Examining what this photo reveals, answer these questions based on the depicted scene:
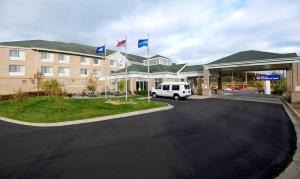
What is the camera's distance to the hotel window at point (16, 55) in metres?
33.3

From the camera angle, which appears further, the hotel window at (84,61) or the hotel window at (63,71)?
the hotel window at (84,61)

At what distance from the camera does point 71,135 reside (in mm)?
8844

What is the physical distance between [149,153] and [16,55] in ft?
120

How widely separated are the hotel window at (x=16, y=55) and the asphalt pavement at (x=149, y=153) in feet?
97.0

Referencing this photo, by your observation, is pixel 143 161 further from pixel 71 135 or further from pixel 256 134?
pixel 256 134

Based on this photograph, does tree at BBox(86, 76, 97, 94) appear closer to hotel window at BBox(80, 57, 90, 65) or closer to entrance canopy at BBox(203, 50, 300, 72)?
hotel window at BBox(80, 57, 90, 65)

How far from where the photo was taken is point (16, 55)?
33844 mm

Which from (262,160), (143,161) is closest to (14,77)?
(143,161)

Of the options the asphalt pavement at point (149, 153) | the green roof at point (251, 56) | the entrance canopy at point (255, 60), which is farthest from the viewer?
the green roof at point (251, 56)

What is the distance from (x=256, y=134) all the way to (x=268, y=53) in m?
24.8

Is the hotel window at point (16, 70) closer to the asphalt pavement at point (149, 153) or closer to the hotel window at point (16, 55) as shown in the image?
the hotel window at point (16, 55)

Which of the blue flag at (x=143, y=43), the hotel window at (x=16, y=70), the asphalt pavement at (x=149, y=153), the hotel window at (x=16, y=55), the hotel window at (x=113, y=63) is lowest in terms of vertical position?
the asphalt pavement at (x=149, y=153)

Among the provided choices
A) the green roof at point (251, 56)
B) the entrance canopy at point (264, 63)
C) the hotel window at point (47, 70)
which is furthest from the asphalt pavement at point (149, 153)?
the hotel window at point (47, 70)

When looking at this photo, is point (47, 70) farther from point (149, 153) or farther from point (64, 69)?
point (149, 153)
